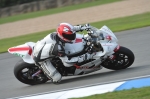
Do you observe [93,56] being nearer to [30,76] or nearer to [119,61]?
[119,61]

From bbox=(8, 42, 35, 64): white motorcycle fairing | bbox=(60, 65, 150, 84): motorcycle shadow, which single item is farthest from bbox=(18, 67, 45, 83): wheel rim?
bbox=(60, 65, 150, 84): motorcycle shadow

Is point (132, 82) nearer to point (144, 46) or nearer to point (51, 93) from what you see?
point (51, 93)

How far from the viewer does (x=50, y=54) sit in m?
8.23

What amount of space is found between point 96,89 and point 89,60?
3.64 feet

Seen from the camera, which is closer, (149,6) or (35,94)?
(35,94)

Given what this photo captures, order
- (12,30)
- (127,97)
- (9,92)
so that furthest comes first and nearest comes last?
(12,30) < (9,92) < (127,97)

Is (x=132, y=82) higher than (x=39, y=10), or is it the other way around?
(x=39, y=10)

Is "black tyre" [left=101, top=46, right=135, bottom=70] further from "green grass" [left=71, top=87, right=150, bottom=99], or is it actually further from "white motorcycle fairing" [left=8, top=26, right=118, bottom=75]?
"green grass" [left=71, top=87, right=150, bottom=99]

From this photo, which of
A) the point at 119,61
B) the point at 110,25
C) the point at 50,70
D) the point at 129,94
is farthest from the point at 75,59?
the point at 110,25

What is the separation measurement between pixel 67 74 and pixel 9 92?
1.32 metres

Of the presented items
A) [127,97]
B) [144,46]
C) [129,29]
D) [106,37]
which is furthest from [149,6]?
[127,97]

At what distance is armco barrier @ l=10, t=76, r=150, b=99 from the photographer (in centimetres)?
715

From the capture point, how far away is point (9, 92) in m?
8.54

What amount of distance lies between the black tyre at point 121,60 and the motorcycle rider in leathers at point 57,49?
0.52 metres
